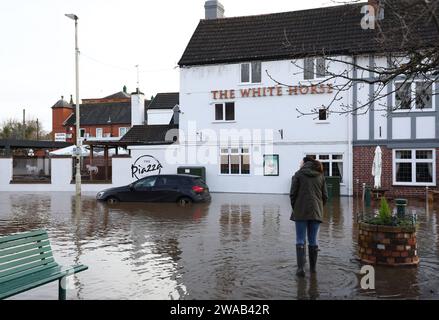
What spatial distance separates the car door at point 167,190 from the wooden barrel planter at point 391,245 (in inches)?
509

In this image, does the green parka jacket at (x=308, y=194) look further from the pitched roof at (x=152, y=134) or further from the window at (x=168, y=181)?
the pitched roof at (x=152, y=134)

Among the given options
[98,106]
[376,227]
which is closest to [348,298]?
[376,227]

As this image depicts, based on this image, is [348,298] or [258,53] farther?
[258,53]

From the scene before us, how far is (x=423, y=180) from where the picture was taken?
23062 millimetres

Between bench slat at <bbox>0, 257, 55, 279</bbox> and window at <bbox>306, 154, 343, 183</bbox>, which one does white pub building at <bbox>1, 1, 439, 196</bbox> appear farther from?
bench slat at <bbox>0, 257, 55, 279</bbox>

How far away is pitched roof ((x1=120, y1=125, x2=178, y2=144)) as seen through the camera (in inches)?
1247

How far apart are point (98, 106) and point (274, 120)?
45870 millimetres

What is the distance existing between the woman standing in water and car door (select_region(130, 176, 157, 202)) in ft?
43.9

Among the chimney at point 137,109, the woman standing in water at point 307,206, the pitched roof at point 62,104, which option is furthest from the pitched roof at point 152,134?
the pitched roof at point 62,104

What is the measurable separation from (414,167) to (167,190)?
12256 millimetres

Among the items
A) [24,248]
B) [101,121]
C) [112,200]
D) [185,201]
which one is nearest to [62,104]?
[101,121]

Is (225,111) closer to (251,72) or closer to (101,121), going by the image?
(251,72)
